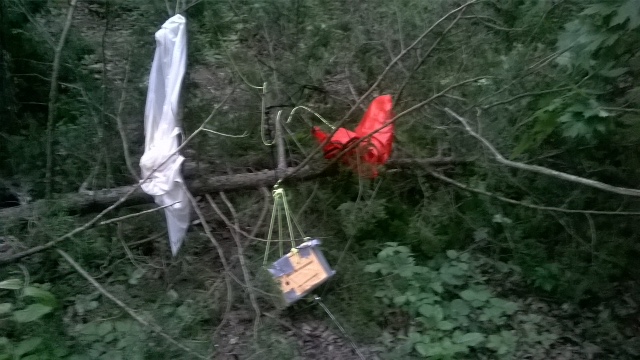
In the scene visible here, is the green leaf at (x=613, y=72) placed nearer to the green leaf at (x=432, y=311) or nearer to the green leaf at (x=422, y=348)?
the green leaf at (x=432, y=311)

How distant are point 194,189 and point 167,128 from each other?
1.23 feet

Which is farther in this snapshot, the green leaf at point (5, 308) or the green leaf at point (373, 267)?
the green leaf at point (373, 267)

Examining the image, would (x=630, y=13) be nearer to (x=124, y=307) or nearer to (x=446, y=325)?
(x=446, y=325)

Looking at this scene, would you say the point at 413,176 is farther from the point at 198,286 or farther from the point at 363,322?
the point at 198,286

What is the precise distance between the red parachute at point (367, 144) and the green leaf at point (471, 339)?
1.04 metres

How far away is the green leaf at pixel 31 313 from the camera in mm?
2318

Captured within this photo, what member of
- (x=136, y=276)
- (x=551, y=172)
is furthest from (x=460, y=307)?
(x=136, y=276)

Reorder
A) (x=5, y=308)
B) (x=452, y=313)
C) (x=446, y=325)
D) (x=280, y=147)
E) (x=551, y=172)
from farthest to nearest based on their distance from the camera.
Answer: (x=280, y=147)
(x=452, y=313)
(x=446, y=325)
(x=551, y=172)
(x=5, y=308)

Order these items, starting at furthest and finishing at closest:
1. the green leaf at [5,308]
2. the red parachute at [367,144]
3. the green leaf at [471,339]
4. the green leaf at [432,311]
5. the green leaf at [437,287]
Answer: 1. the red parachute at [367,144]
2. the green leaf at [437,287]
3. the green leaf at [432,311]
4. the green leaf at [471,339]
5. the green leaf at [5,308]

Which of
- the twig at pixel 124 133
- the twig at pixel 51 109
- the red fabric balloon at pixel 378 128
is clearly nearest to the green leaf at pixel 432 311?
the red fabric balloon at pixel 378 128

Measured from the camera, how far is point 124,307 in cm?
263

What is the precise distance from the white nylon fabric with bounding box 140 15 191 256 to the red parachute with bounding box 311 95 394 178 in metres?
0.86

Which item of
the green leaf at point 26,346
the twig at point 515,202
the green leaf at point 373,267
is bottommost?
the green leaf at point 373,267

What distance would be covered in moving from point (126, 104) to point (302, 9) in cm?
136
